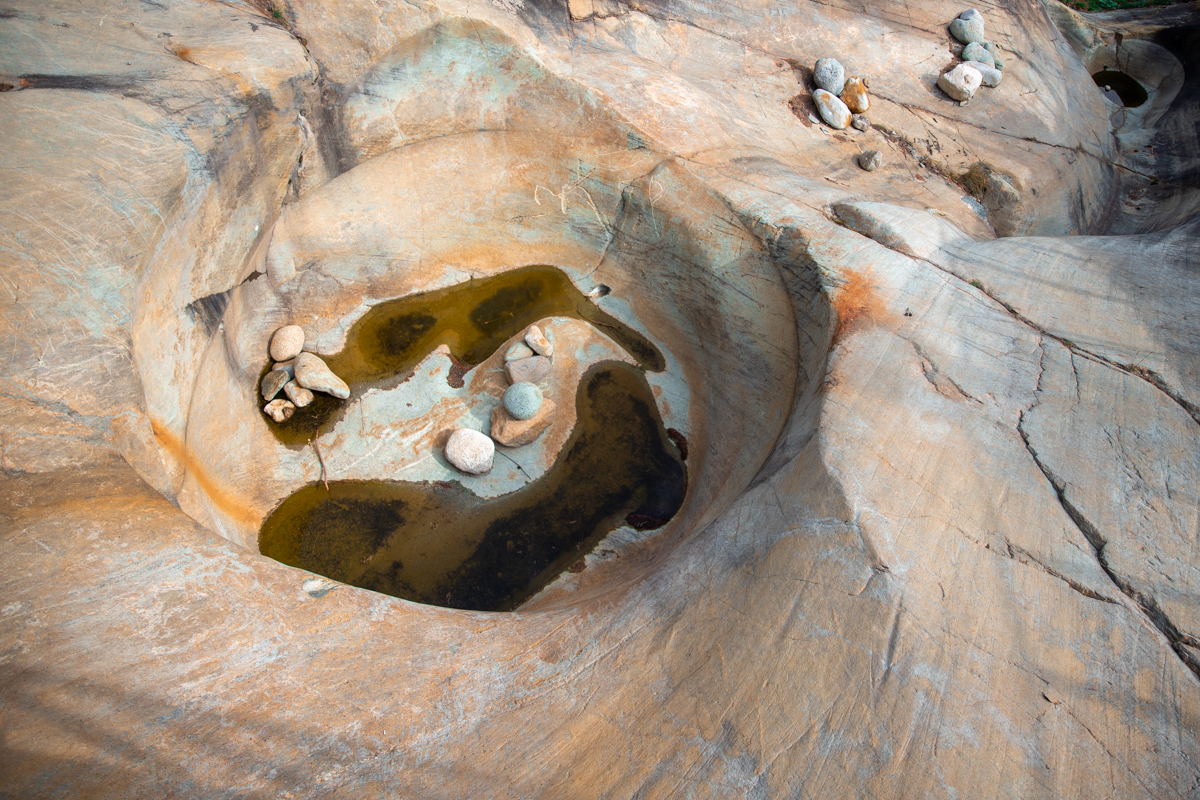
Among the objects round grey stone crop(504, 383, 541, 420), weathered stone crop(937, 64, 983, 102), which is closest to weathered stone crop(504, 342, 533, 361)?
round grey stone crop(504, 383, 541, 420)

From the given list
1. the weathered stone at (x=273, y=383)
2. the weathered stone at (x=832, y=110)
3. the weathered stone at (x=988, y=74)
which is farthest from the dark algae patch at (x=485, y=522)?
the weathered stone at (x=988, y=74)

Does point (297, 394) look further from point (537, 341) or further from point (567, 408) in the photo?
point (567, 408)

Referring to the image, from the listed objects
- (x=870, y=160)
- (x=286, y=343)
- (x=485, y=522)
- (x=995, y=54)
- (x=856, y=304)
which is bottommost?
(x=485, y=522)

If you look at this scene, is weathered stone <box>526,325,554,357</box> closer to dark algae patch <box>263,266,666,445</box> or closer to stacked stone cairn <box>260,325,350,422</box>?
dark algae patch <box>263,266,666,445</box>

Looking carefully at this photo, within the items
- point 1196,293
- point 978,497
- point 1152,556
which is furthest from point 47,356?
point 1196,293

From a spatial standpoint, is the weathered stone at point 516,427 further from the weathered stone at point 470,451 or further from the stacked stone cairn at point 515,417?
the weathered stone at point 470,451

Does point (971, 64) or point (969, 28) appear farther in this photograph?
point (969, 28)

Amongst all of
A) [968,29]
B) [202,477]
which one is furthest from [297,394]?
[968,29]
